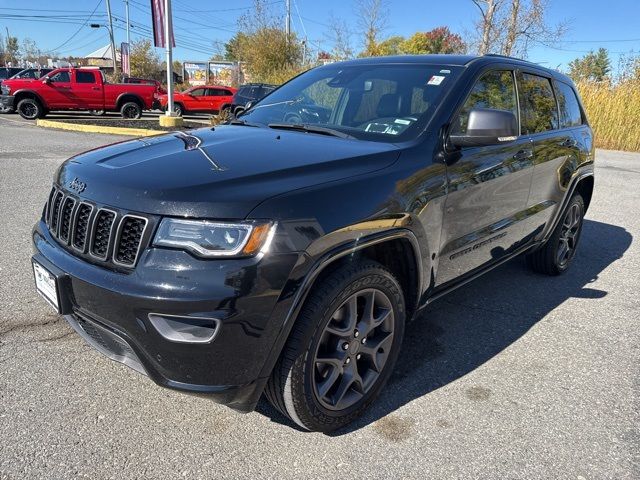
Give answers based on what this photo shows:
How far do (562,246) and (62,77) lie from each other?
751 inches

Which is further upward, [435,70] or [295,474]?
[435,70]

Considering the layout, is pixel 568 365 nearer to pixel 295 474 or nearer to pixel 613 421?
pixel 613 421

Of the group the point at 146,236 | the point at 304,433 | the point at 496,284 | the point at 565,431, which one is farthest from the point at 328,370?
the point at 496,284

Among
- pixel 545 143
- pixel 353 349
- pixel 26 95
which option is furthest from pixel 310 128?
pixel 26 95

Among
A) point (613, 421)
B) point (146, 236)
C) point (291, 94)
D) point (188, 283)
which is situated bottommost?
point (613, 421)

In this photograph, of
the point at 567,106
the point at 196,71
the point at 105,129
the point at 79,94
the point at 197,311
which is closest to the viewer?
the point at 197,311

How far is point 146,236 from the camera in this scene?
193cm

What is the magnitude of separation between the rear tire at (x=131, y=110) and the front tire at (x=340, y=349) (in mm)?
19761

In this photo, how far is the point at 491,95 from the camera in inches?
129

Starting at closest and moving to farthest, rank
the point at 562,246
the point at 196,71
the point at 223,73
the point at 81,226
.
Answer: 1. the point at 81,226
2. the point at 562,246
3. the point at 223,73
4. the point at 196,71

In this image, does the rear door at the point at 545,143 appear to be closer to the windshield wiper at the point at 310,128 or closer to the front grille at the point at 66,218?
the windshield wiper at the point at 310,128

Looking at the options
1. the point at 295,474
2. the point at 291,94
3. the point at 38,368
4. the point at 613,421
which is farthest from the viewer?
the point at 291,94

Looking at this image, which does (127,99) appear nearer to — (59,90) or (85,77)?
(85,77)

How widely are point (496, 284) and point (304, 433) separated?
8.70ft
